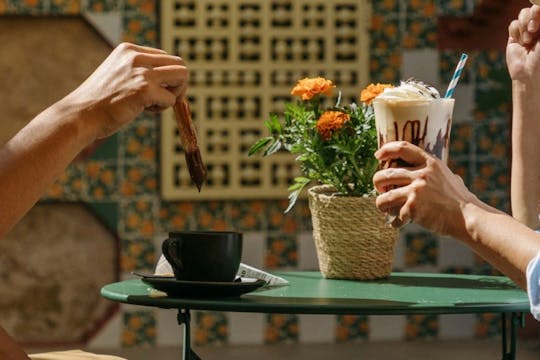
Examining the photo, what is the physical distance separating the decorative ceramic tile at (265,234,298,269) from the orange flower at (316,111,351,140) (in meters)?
2.62

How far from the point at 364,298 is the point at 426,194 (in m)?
0.46

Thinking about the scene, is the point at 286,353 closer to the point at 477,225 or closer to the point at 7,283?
the point at 7,283

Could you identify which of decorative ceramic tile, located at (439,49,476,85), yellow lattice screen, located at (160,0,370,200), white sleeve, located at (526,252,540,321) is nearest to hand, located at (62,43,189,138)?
white sleeve, located at (526,252,540,321)

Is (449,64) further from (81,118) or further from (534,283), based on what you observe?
(534,283)

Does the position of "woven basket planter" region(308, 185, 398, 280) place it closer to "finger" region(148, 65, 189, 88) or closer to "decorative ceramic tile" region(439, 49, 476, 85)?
"finger" region(148, 65, 189, 88)

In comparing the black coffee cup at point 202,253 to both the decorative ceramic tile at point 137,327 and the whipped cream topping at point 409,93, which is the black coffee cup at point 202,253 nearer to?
the whipped cream topping at point 409,93

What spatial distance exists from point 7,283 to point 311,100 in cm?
277

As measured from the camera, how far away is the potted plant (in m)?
2.08

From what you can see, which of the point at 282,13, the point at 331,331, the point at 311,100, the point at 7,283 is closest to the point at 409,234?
the point at 331,331

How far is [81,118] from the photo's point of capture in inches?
56.9

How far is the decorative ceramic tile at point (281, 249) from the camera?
4707 mm

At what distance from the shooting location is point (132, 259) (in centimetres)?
463

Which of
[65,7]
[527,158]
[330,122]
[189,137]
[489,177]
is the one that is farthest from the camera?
[489,177]

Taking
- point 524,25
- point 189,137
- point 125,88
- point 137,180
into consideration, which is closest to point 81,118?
point 125,88
